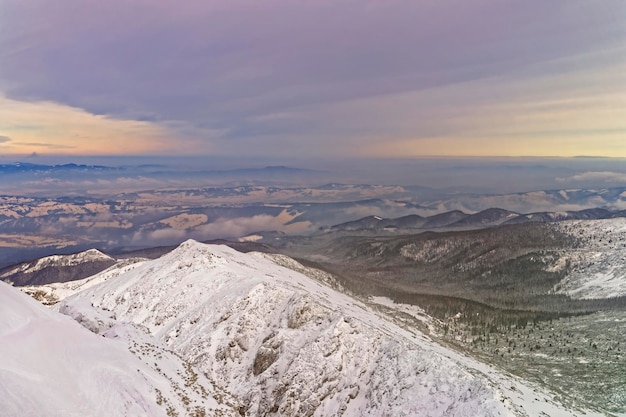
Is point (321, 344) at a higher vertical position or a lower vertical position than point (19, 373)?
lower

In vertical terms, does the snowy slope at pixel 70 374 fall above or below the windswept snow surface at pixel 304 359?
above

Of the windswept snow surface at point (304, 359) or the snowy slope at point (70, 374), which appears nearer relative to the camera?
the snowy slope at point (70, 374)

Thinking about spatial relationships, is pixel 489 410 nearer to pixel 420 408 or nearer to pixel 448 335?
pixel 420 408

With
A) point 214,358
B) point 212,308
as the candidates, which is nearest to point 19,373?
point 214,358

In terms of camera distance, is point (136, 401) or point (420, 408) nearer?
point (136, 401)
